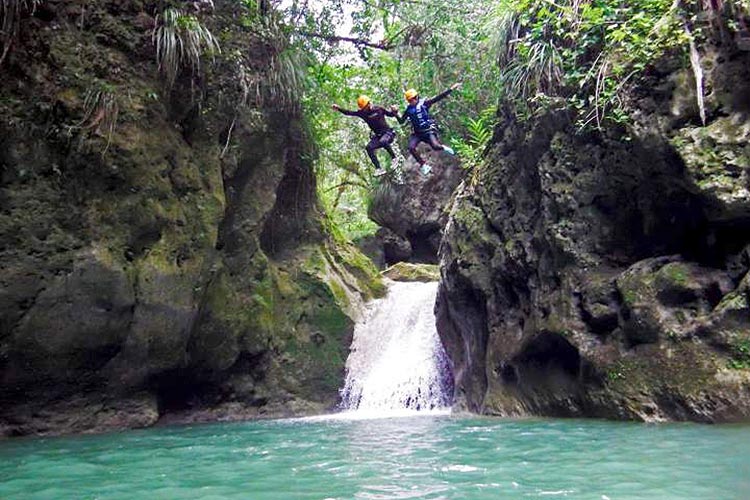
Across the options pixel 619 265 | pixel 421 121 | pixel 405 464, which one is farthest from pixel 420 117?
pixel 405 464

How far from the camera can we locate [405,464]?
536 cm

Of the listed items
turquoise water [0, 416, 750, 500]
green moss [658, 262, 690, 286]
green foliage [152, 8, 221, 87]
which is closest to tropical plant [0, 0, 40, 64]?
green foliage [152, 8, 221, 87]

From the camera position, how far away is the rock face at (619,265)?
23.6ft

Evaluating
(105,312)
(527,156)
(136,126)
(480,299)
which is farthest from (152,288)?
(527,156)

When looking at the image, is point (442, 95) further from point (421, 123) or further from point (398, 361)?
point (398, 361)

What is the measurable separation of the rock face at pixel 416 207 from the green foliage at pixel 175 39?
1153cm

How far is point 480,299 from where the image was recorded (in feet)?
35.3

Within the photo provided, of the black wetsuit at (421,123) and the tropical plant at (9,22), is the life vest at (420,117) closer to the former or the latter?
the black wetsuit at (421,123)

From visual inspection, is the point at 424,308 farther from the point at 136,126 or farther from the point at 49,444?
the point at 49,444

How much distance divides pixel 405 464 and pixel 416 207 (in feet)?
52.3

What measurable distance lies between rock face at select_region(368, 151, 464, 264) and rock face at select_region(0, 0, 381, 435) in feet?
28.7

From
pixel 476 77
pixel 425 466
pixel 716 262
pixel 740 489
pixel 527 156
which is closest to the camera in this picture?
pixel 740 489

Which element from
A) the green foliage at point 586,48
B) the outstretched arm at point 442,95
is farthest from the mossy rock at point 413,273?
the green foliage at point 586,48

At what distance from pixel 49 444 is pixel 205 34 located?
632 centimetres
